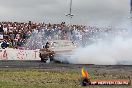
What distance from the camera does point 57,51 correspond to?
26750 mm

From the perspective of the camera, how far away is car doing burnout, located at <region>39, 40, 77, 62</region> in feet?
85.9

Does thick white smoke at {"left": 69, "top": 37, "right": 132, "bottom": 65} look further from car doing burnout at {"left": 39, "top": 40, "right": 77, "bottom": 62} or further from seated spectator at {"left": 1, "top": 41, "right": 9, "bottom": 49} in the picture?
seated spectator at {"left": 1, "top": 41, "right": 9, "bottom": 49}

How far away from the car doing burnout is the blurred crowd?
525 centimetres

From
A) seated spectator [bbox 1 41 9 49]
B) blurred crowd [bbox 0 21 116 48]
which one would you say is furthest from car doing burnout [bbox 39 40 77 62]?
blurred crowd [bbox 0 21 116 48]

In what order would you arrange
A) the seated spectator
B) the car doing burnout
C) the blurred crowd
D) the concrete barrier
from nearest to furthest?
the car doing burnout < the concrete barrier < the seated spectator < the blurred crowd

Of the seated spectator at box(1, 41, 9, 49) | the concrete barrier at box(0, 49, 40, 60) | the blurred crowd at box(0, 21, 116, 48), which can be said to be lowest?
the concrete barrier at box(0, 49, 40, 60)

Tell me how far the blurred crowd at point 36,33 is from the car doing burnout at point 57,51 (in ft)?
17.2

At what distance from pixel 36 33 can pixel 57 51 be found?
8382 millimetres

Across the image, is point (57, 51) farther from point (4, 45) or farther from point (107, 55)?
point (4, 45)

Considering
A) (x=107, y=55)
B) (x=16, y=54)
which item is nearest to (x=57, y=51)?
(x=107, y=55)

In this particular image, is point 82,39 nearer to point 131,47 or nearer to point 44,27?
point 44,27

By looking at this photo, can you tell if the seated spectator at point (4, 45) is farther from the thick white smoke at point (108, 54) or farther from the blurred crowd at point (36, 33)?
the thick white smoke at point (108, 54)

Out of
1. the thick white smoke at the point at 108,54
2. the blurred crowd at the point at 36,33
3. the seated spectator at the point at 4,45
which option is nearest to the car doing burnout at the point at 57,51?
the thick white smoke at the point at 108,54

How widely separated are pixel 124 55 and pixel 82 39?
821 cm
